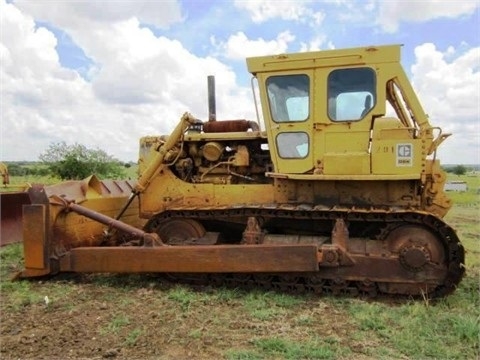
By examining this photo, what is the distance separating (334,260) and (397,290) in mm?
821

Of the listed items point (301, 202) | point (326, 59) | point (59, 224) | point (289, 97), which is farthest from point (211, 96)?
point (59, 224)

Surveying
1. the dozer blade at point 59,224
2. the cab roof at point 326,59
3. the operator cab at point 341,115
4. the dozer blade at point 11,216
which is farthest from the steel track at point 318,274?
the dozer blade at point 11,216

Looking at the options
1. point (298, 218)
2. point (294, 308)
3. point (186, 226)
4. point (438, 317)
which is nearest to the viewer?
point (438, 317)

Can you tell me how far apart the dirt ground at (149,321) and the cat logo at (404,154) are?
1882 millimetres

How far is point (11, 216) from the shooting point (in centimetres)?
891

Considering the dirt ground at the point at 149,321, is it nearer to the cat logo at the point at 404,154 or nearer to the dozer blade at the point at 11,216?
the cat logo at the point at 404,154

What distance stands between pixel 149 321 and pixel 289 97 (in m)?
3.26

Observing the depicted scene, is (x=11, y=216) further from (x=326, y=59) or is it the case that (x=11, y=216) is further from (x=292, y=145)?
(x=326, y=59)

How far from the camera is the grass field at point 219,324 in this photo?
4.16m

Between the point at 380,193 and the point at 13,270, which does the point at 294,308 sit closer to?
the point at 380,193

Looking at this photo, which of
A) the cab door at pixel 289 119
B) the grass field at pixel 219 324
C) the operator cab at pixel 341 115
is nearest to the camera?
the grass field at pixel 219 324

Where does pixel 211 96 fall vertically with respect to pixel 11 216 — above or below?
above

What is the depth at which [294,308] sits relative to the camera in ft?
17.3

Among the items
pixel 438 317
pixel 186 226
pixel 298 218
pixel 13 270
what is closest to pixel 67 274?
pixel 13 270
